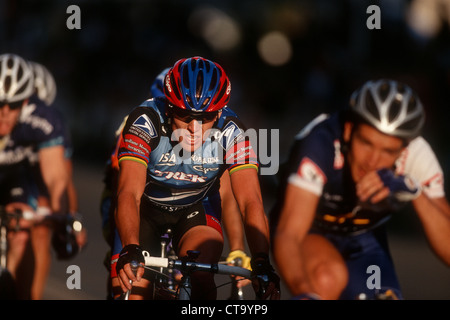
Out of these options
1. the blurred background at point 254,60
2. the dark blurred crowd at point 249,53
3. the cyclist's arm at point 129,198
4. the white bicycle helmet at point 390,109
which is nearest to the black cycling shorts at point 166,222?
the cyclist's arm at point 129,198

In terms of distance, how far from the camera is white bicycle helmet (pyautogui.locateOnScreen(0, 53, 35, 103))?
629cm

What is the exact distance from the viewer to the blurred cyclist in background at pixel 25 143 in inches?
250

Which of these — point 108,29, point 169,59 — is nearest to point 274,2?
point 169,59

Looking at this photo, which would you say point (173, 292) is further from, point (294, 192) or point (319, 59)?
point (319, 59)

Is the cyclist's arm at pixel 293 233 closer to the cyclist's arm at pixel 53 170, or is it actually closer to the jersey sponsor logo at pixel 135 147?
the jersey sponsor logo at pixel 135 147

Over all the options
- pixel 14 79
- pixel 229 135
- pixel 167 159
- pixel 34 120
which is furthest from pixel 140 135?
pixel 34 120

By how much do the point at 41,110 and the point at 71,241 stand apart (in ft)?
5.80

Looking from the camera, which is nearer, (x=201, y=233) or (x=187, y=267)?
(x=187, y=267)

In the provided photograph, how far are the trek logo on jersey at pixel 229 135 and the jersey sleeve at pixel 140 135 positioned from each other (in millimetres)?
387

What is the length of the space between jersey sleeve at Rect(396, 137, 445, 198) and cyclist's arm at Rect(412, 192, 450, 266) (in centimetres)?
5

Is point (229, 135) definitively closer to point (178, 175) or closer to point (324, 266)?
point (178, 175)

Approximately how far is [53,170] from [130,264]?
3149 mm

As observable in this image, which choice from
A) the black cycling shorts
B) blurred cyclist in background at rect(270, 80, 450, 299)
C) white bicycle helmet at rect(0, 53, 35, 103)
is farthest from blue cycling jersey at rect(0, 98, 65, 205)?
blurred cyclist in background at rect(270, 80, 450, 299)

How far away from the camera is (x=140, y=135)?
4477 millimetres
